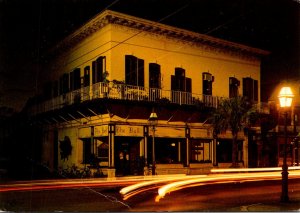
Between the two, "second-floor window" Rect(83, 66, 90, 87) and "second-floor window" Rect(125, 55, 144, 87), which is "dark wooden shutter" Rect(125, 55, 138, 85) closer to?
"second-floor window" Rect(125, 55, 144, 87)

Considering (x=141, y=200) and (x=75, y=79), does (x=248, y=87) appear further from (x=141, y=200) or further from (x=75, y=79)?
(x=141, y=200)

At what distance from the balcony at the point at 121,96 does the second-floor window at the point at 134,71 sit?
16.9 inches

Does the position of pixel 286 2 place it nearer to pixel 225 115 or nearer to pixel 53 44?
pixel 225 115

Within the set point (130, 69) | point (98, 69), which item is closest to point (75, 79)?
point (98, 69)

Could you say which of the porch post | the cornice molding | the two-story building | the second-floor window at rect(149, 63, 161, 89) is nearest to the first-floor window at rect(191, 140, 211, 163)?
the two-story building

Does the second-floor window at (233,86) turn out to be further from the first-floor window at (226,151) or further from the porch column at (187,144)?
the porch column at (187,144)

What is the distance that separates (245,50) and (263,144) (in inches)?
245

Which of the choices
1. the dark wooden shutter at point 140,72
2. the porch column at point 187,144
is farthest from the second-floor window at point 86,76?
the porch column at point 187,144

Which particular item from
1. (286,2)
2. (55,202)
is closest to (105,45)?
(286,2)

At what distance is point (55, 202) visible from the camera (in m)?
12.5

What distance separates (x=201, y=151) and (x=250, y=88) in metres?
5.23

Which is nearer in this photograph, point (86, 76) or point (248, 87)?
point (86, 76)

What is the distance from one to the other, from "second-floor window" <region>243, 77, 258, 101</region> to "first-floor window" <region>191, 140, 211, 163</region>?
13.3 feet

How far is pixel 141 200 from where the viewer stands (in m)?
13.0
